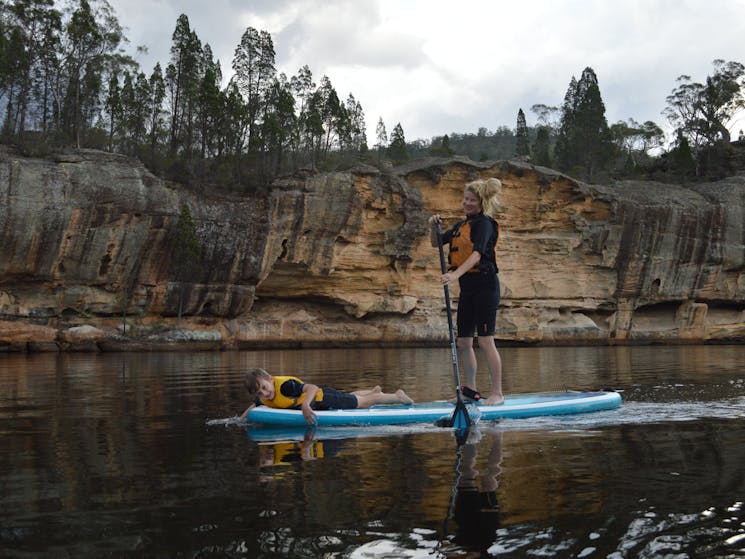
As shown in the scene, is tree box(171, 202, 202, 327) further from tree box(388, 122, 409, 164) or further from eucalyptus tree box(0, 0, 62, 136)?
tree box(388, 122, 409, 164)

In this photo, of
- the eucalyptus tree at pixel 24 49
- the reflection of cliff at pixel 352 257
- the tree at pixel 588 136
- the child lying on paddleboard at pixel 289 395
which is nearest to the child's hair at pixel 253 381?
the child lying on paddleboard at pixel 289 395

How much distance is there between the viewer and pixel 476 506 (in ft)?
11.1

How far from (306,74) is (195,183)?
65.4 feet

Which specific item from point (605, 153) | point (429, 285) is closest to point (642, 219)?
point (429, 285)

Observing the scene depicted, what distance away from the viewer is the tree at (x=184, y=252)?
34.8m

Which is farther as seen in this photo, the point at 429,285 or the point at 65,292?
the point at 429,285

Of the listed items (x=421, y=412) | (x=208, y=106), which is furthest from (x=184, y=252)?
(x=421, y=412)

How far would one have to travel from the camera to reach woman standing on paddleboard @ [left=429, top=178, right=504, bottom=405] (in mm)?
7316

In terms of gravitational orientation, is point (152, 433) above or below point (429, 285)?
below

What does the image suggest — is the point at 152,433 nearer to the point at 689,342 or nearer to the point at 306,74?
the point at 689,342

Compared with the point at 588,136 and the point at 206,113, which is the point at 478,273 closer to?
the point at 206,113

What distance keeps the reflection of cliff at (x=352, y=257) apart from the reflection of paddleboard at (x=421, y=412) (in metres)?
27.2

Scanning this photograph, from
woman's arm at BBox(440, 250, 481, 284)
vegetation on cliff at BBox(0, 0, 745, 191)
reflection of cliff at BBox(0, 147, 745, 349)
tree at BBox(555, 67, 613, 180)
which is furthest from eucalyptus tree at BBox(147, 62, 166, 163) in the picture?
woman's arm at BBox(440, 250, 481, 284)

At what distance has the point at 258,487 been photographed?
3.84 m
